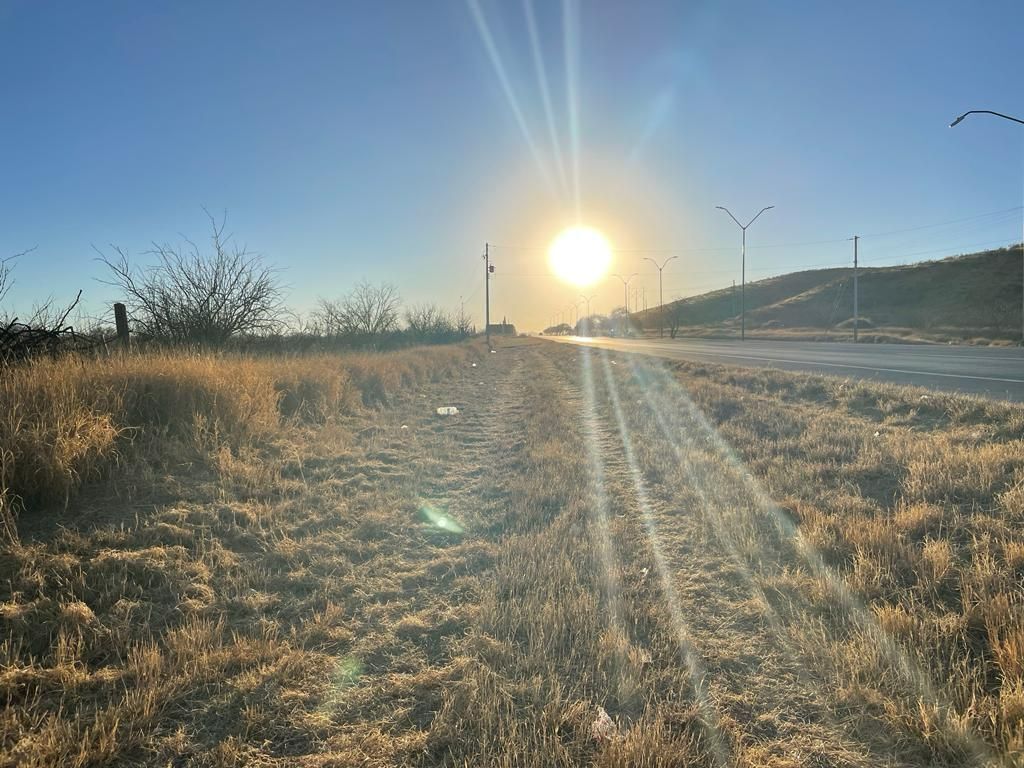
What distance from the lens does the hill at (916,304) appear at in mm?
51125

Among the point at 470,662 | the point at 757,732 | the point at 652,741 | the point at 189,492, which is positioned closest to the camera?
the point at 652,741

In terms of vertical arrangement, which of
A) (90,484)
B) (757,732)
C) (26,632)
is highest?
(90,484)

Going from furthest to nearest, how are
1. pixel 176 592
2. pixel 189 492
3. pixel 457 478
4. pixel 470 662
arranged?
pixel 457 478
pixel 189 492
pixel 176 592
pixel 470 662

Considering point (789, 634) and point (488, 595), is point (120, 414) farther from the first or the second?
point (789, 634)

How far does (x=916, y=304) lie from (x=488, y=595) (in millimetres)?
90252

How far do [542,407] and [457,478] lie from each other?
5.85 m

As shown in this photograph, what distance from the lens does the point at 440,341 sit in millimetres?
52312

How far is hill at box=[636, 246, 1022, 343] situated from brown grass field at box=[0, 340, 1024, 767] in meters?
41.2

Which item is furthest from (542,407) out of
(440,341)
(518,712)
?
(440,341)

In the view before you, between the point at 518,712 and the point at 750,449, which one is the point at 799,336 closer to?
the point at 750,449

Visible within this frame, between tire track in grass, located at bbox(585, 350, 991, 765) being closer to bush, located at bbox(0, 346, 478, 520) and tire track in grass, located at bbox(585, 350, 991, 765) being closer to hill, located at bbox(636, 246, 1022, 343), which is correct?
bush, located at bbox(0, 346, 478, 520)

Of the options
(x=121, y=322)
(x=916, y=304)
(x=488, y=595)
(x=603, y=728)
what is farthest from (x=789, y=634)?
(x=916, y=304)

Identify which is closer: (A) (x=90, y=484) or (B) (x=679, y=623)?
(B) (x=679, y=623)

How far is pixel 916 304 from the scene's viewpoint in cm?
7444
